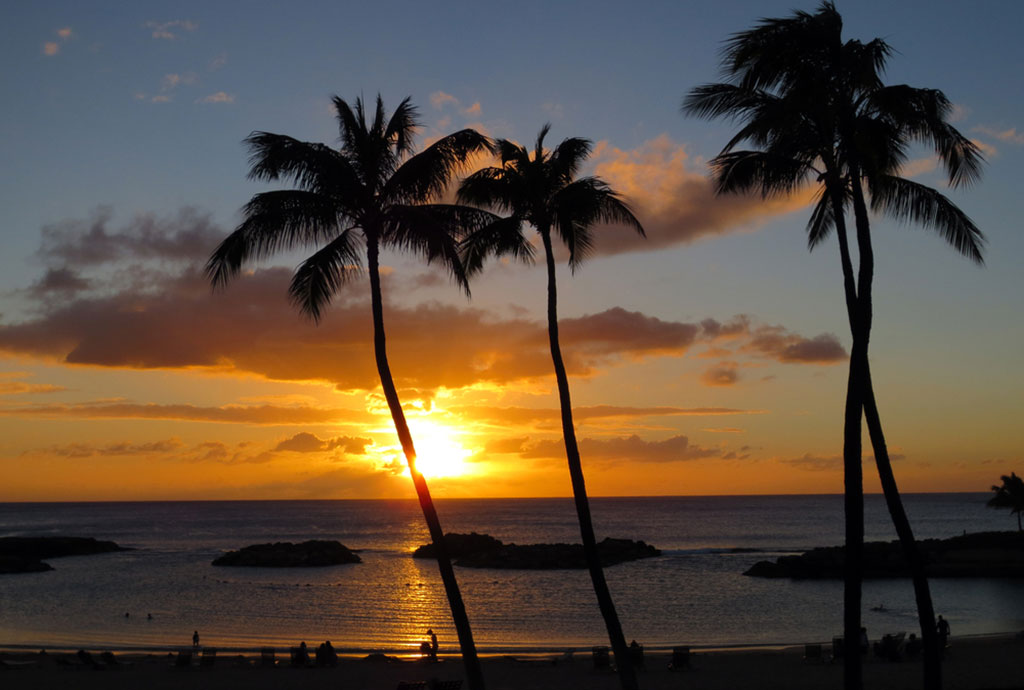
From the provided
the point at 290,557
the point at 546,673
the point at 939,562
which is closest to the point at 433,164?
the point at 546,673

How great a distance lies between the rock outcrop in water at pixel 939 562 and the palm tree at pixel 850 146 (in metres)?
66.9

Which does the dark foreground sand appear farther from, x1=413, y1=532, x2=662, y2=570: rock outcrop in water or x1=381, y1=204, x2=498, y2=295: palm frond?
x1=413, y1=532, x2=662, y2=570: rock outcrop in water

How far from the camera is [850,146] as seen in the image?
46.0ft

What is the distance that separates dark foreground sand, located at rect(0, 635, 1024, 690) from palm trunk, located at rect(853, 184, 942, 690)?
44.2ft

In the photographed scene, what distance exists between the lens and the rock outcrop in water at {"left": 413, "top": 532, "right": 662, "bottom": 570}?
89562 millimetres

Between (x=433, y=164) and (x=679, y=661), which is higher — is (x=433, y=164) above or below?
above

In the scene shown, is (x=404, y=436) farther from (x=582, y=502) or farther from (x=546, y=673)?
(x=546, y=673)

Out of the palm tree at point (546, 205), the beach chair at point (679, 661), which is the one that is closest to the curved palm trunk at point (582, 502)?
the palm tree at point (546, 205)

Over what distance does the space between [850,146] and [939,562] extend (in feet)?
244

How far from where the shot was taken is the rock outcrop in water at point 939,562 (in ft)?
241

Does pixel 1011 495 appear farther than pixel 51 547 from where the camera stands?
No

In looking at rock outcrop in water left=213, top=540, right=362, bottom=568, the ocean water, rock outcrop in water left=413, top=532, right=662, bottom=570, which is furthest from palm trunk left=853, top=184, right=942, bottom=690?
rock outcrop in water left=213, top=540, right=362, bottom=568

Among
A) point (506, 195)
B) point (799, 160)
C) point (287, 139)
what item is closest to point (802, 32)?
point (799, 160)

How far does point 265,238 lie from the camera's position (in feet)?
55.0
